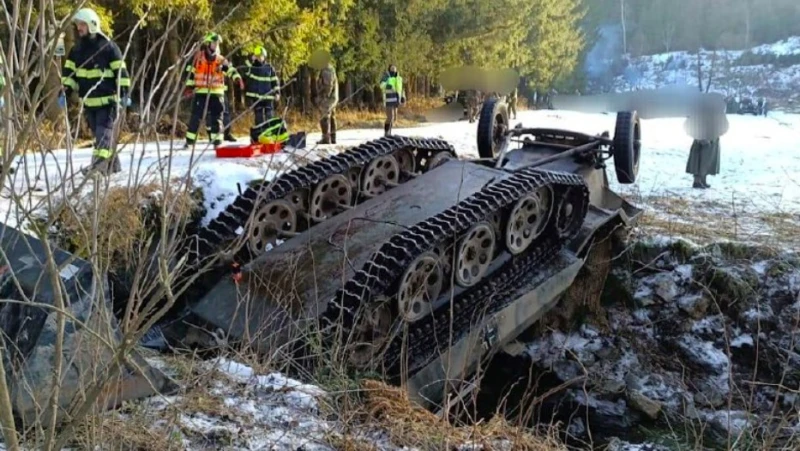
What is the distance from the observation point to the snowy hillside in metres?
47.5

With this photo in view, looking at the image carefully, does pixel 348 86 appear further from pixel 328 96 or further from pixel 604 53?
pixel 604 53

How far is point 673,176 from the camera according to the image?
13.4m

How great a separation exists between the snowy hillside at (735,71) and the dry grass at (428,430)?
148 ft

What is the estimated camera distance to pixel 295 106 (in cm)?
1884

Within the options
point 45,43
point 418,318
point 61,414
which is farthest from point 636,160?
point 45,43

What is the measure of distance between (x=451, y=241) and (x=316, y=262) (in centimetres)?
101

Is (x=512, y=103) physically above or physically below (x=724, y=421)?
above

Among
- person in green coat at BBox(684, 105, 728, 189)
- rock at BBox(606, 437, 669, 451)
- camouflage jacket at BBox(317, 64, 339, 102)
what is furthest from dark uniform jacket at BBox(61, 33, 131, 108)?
person in green coat at BBox(684, 105, 728, 189)

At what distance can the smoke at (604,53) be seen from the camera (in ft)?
170

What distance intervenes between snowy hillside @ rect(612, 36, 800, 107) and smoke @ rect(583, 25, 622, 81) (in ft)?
4.21

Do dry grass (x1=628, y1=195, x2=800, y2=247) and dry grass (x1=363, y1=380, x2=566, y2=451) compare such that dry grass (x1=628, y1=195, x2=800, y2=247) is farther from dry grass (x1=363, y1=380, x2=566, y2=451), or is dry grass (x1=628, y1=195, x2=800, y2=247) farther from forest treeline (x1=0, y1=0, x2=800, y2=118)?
dry grass (x1=363, y1=380, x2=566, y2=451)

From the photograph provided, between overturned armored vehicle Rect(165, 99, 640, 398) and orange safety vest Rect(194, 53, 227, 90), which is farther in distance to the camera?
orange safety vest Rect(194, 53, 227, 90)

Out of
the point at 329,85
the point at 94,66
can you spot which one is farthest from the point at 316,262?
the point at 329,85

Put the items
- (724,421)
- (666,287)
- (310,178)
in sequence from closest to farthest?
(310,178), (724,421), (666,287)
